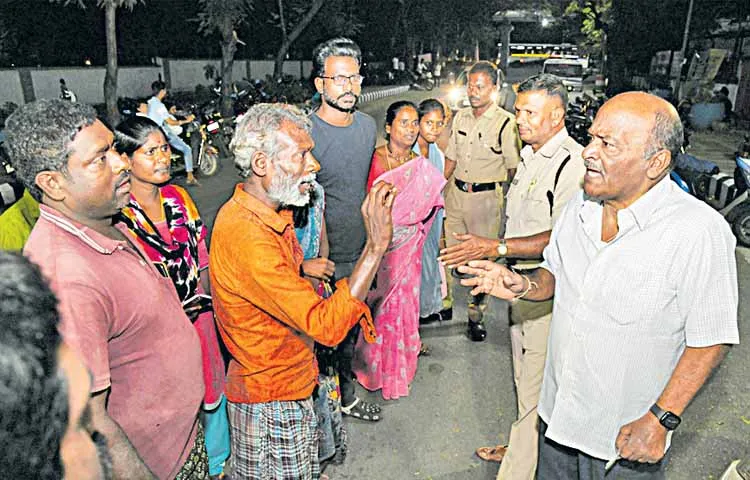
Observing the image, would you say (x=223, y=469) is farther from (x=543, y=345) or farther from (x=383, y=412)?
(x=543, y=345)

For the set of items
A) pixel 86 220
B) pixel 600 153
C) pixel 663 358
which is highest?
pixel 600 153

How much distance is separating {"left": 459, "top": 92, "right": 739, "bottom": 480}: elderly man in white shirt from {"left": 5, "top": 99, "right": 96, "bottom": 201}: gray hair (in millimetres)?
1684

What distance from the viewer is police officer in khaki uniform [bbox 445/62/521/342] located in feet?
14.2

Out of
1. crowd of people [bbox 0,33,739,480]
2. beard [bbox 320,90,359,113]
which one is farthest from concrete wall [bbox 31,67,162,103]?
crowd of people [bbox 0,33,739,480]

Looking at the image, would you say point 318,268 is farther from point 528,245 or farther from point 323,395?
point 528,245

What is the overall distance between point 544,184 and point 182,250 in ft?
5.86

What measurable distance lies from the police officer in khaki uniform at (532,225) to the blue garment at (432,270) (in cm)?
144

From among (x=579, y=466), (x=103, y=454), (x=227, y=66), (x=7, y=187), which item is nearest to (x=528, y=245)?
(x=579, y=466)

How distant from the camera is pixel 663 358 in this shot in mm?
1791

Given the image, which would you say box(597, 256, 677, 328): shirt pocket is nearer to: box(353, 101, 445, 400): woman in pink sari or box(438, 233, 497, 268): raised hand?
box(438, 233, 497, 268): raised hand

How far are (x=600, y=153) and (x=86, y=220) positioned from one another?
1692 mm

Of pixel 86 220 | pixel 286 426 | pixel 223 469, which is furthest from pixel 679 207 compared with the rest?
pixel 223 469

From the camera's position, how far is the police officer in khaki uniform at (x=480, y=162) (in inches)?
170

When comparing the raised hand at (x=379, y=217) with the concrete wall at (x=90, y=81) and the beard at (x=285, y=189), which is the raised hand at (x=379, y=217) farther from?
the concrete wall at (x=90, y=81)
